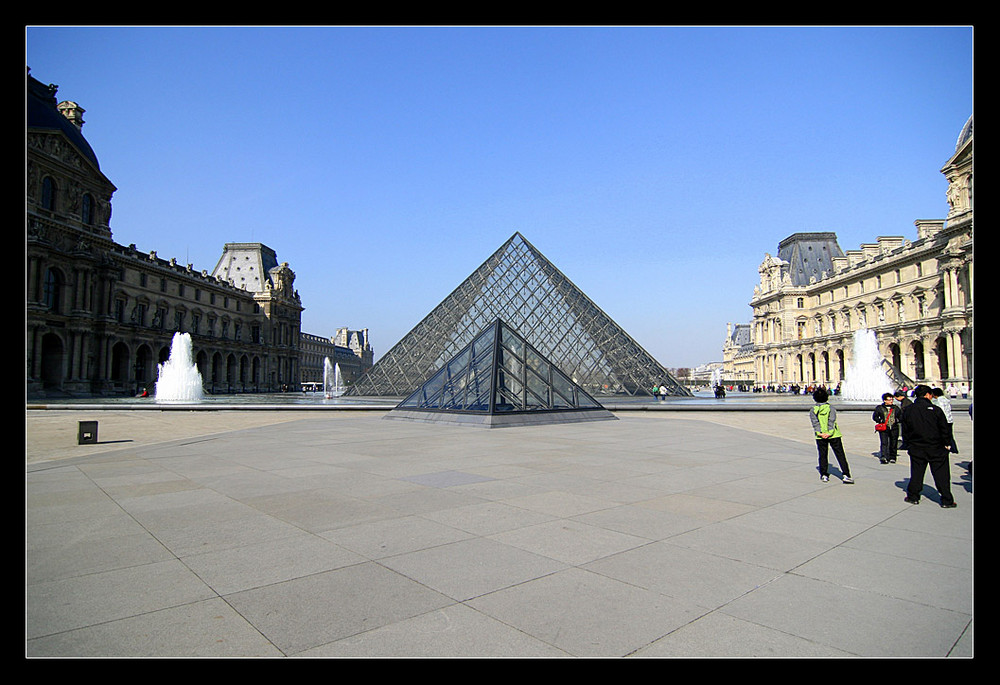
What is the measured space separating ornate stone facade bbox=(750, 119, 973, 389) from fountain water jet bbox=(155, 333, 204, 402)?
48.1 meters

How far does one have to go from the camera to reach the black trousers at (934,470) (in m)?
5.56

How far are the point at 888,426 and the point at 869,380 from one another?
3828cm

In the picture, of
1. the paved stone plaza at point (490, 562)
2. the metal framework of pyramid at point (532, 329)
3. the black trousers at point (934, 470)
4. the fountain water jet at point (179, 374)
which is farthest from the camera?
the fountain water jet at point (179, 374)

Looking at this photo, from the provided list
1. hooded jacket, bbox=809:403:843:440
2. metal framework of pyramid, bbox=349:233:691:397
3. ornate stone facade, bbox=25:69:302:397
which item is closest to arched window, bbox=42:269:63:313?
ornate stone facade, bbox=25:69:302:397

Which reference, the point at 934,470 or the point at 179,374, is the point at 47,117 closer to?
the point at 179,374

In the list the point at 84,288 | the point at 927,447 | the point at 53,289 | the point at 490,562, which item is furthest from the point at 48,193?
the point at 927,447

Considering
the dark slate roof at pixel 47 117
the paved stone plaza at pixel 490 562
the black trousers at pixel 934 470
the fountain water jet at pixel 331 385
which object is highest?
the dark slate roof at pixel 47 117

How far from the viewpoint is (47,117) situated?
1654 inches

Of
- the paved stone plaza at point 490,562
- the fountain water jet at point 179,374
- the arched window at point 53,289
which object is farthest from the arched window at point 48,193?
the paved stone plaza at point 490,562

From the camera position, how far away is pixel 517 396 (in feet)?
54.6

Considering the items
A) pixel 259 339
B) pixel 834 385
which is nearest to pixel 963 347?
pixel 834 385

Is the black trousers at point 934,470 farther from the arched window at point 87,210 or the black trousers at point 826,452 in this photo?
the arched window at point 87,210

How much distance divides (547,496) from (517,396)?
10.7 meters

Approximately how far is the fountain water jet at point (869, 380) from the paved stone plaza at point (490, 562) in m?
30.6
